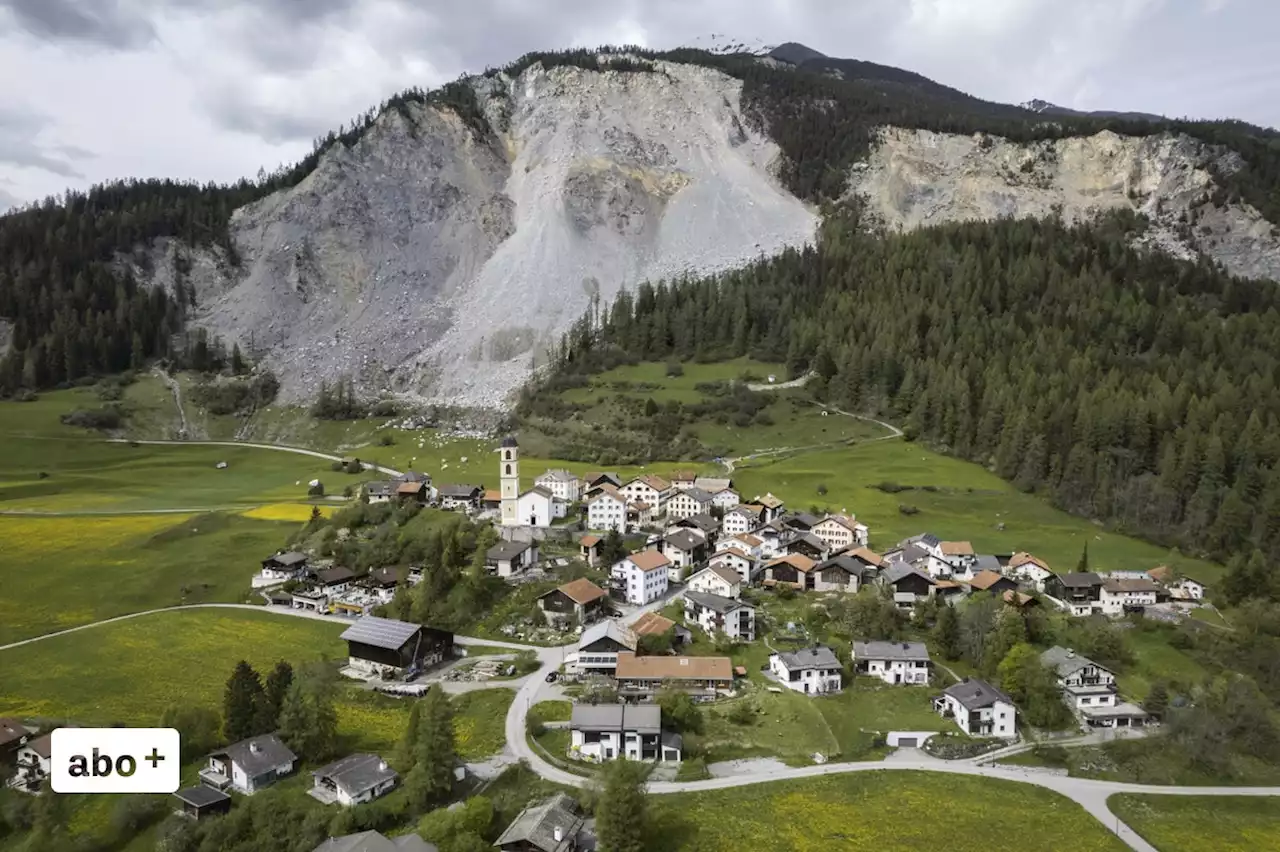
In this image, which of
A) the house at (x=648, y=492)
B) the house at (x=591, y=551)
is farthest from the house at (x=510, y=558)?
the house at (x=648, y=492)

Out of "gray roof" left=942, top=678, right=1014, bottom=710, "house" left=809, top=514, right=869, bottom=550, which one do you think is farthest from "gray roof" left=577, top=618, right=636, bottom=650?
"house" left=809, top=514, right=869, bottom=550

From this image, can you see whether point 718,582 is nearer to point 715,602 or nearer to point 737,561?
point 715,602

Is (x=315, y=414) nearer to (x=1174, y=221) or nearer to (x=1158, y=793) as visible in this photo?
(x=1158, y=793)

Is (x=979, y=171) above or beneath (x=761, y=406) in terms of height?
above

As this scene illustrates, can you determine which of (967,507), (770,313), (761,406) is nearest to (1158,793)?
(967,507)

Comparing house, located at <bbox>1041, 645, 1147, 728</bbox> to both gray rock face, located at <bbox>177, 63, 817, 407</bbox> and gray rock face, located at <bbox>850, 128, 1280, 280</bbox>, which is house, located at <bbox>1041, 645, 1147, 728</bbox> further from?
gray rock face, located at <bbox>850, 128, 1280, 280</bbox>

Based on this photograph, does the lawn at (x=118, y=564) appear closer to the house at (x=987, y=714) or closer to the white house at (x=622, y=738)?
the white house at (x=622, y=738)
